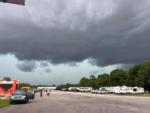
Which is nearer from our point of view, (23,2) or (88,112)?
(23,2)

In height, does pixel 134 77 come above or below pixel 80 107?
above

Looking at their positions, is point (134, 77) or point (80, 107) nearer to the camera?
point (80, 107)

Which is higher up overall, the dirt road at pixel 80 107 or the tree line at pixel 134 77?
the tree line at pixel 134 77

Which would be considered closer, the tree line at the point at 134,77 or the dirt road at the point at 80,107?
the dirt road at the point at 80,107

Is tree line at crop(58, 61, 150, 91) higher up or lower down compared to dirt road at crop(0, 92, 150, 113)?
higher up

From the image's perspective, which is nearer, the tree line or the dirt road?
the dirt road

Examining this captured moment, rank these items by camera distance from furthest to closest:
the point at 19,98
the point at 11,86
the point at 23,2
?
the point at 11,86
the point at 19,98
the point at 23,2

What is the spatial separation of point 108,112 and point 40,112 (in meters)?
4.61

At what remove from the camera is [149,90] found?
154750mm

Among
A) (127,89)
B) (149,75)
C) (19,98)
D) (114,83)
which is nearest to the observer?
(19,98)

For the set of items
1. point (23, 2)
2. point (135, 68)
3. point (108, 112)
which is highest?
point (135, 68)

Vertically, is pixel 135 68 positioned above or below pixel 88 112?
above

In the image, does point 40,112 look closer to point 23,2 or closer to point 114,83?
point 23,2

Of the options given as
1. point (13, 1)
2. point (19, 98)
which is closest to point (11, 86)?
point (19, 98)
